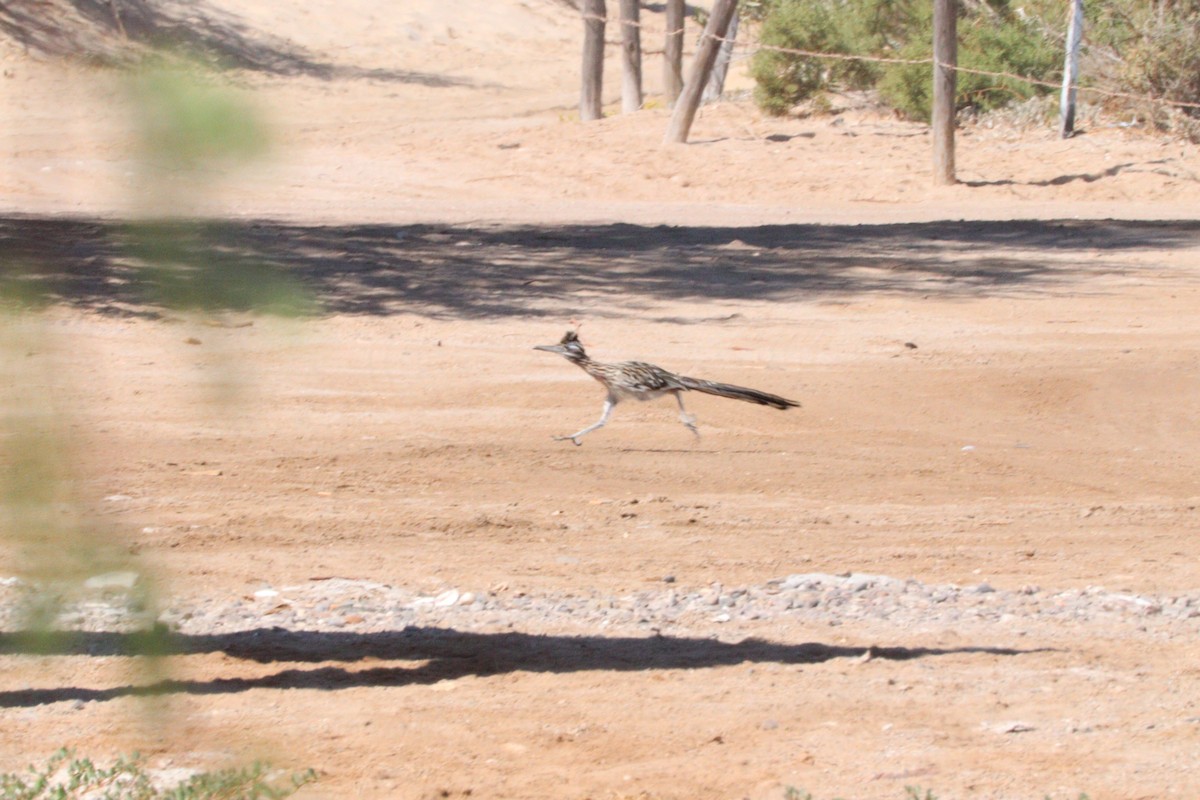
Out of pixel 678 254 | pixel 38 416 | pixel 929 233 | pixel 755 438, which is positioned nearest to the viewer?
pixel 38 416

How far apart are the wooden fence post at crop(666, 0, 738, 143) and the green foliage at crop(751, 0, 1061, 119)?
3.00 m

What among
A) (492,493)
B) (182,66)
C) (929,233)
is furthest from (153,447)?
(929,233)

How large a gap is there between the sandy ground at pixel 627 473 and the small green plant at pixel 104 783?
0.11 metres

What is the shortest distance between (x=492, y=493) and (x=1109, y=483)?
3285 millimetres

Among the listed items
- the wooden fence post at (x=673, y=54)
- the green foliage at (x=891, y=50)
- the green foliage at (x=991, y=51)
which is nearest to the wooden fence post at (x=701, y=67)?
the green foliage at (x=891, y=50)

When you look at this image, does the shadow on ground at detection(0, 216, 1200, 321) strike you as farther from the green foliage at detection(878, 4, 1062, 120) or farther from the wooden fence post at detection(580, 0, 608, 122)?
the wooden fence post at detection(580, 0, 608, 122)

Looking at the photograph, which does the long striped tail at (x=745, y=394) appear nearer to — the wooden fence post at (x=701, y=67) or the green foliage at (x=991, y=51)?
the wooden fence post at (x=701, y=67)

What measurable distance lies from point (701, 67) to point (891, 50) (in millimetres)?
7142

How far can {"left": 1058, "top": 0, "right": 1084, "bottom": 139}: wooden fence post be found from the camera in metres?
21.0

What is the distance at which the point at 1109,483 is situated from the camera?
770cm

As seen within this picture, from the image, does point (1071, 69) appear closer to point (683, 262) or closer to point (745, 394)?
point (683, 262)

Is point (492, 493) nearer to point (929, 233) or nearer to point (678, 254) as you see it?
point (678, 254)

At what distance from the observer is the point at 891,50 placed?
27234mm

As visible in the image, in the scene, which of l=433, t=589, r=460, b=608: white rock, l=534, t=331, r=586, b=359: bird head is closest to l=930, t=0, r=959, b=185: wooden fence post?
l=534, t=331, r=586, b=359: bird head
